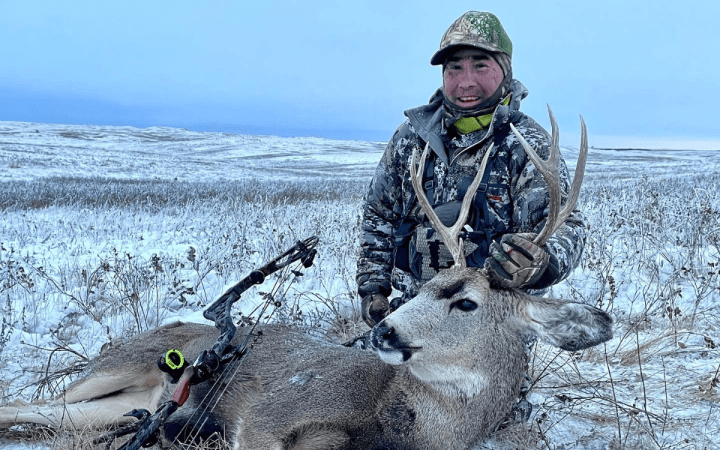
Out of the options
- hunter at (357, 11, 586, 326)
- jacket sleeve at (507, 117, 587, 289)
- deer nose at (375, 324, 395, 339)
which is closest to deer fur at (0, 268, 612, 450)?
deer nose at (375, 324, 395, 339)

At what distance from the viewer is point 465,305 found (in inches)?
119

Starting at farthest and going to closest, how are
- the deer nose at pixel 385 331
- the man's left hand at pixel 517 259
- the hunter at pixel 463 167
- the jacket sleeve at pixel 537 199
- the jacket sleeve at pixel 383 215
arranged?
1. the jacket sleeve at pixel 383 215
2. the hunter at pixel 463 167
3. the jacket sleeve at pixel 537 199
4. the man's left hand at pixel 517 259
5. the deer nose at pixel 385 331

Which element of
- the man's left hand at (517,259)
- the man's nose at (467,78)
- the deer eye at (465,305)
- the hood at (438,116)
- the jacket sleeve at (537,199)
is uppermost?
the man's nose at (467,78)

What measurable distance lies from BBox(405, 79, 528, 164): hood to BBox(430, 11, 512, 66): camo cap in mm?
308

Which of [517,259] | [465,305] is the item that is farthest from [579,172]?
[465,305]

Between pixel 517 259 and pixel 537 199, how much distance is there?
1037 millimetres

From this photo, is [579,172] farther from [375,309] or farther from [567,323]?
[375,309]

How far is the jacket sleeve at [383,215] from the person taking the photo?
14.9ft

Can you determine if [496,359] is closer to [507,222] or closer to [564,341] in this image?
[564,341]

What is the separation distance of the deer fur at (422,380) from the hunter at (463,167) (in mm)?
943

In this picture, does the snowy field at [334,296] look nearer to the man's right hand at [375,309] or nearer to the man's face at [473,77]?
the man's right hand at [375,309]

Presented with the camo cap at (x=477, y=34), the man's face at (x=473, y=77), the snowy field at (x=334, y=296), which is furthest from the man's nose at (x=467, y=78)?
the snowy field at (x=334, y=296)

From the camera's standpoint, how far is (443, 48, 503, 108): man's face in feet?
13.8

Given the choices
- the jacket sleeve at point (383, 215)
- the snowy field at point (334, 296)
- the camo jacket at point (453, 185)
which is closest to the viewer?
the snowy field at point (334, 296)
